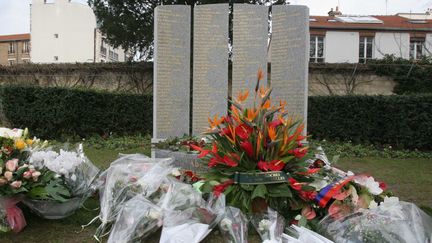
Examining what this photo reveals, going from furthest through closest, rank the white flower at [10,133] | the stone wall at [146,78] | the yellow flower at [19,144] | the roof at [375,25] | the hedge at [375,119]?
the roof at [375,25] < the stone wall at [146,78] < the hedge at [375,119] < the white flower at [10,133] < the yellow flower at [19,144]

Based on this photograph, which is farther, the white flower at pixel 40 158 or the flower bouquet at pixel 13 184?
the white flower at pixel 40 158

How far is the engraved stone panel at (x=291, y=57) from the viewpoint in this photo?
293 inches

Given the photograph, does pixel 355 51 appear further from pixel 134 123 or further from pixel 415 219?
pixel 415 219

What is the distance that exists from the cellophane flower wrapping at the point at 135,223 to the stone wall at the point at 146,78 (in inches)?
468

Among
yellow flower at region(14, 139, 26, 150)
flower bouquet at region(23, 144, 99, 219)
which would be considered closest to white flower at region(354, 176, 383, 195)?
flower bouquet at region(23, 144, 99, 219)

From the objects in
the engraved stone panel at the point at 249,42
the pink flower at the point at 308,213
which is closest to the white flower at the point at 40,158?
the pink flower at the point at 308,213

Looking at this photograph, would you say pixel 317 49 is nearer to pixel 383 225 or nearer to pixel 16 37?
pixel 383 225

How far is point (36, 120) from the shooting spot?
11734mm

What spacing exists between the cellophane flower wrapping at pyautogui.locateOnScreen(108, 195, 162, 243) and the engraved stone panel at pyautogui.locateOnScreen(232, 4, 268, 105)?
5.15 metres

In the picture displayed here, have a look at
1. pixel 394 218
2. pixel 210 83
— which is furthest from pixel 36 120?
pixel 394 218

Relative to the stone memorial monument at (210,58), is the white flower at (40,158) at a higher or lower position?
lower

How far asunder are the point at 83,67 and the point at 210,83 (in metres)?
9.22

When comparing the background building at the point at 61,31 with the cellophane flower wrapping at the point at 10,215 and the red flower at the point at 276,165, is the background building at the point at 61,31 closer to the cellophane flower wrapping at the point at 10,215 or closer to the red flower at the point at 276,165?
the cellophane flower wrapping at the point at 10,215

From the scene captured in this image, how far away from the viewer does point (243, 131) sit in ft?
10.5
